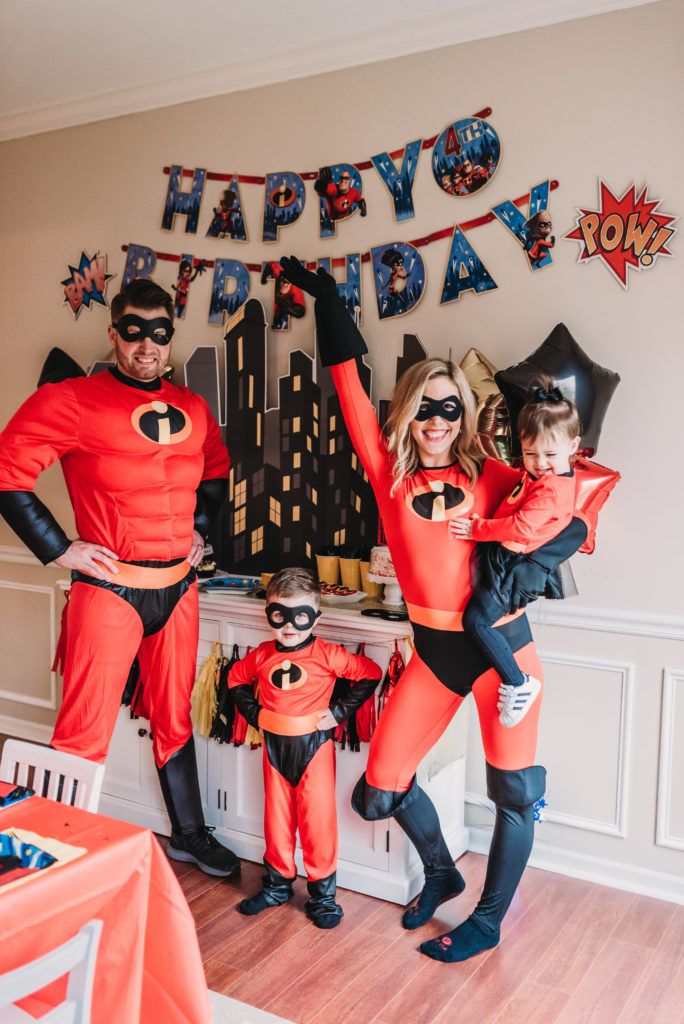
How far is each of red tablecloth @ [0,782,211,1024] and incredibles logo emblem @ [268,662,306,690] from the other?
37.9 inches

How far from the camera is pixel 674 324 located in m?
2.61

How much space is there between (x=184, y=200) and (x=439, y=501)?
1903mm

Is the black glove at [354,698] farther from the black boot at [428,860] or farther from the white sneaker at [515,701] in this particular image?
the white sneaker at [515,701]

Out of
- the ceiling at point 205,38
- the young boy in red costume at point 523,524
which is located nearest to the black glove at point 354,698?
the young boy in red costume at point 523,524

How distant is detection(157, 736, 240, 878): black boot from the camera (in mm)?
2840

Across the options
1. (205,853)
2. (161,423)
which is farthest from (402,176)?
(205,853)

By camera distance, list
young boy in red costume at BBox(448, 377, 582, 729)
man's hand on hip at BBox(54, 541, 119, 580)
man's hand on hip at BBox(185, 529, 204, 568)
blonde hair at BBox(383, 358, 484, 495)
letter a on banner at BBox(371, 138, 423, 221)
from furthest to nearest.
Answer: letter a on banner at BBox(371, 138, 423, 221), man's hand on hip at BBox(185, 529, 204, 568), man's hand on hip at BBox(54, 541, 119, 580), blonde hair at BBox(383, 358, 484, 495), young boy in red costume at BBox(448, 377, 582, 729)

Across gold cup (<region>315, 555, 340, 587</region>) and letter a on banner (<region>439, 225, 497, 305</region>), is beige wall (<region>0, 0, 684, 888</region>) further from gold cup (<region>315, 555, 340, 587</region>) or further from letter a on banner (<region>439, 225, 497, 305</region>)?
gold cup (<region>315, 555, 340, 587</region>)


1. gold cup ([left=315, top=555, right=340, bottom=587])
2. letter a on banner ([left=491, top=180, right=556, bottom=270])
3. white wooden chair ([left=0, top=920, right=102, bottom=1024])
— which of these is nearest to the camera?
white wooden chair ([left=0, top=920, right=102, bottom=1024])

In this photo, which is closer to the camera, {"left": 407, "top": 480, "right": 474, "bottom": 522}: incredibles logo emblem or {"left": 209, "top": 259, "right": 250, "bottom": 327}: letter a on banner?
{"left": 407, "top": 480, "right": 474, "bottom": 522}: incredibles logo emblem

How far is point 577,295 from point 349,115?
1090mm

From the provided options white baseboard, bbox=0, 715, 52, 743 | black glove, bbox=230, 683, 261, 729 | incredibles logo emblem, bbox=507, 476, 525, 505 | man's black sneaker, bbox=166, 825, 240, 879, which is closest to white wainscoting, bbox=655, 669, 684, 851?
incredibles logo emblem, bbox=507, 476, 525, 505

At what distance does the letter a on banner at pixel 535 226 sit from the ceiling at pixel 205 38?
0.52 metres

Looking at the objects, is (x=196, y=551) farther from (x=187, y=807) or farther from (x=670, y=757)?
(x=670, y=757)
